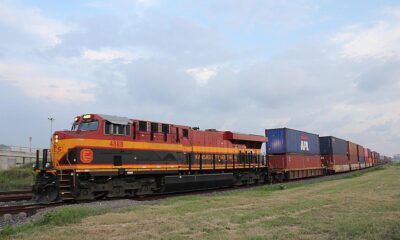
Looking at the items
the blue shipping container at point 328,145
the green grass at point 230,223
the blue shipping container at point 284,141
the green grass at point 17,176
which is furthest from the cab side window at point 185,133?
the blue shipping container at point 328,145


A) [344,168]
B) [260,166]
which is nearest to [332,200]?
[260,166]

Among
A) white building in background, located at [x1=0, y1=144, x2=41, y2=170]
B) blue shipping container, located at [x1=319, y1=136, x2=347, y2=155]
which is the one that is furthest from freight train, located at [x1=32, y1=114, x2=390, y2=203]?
white building in background, located at [x1=0, y1=144, x2=41, y2=170]

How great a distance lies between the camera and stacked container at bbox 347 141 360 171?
5437cm

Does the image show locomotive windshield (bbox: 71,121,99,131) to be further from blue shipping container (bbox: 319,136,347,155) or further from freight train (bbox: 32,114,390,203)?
blue shipping container (bbox: 319,136,347,155)

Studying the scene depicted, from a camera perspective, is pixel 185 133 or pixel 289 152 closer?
pixel 185 133

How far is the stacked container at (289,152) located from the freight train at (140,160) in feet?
0.96

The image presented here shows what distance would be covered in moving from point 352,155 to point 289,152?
28.1 meters

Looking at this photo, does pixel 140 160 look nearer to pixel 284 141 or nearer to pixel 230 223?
pixel 230 223

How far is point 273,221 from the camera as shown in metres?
9.87

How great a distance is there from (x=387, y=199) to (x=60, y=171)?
41.1 feet

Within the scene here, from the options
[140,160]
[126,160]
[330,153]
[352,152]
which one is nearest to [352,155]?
[352,152]

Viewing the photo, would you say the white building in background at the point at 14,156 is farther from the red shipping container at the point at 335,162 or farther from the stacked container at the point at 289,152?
the red shipping container at the point at 335,162

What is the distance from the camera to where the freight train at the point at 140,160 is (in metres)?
16.5

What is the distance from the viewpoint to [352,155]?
57031mm
